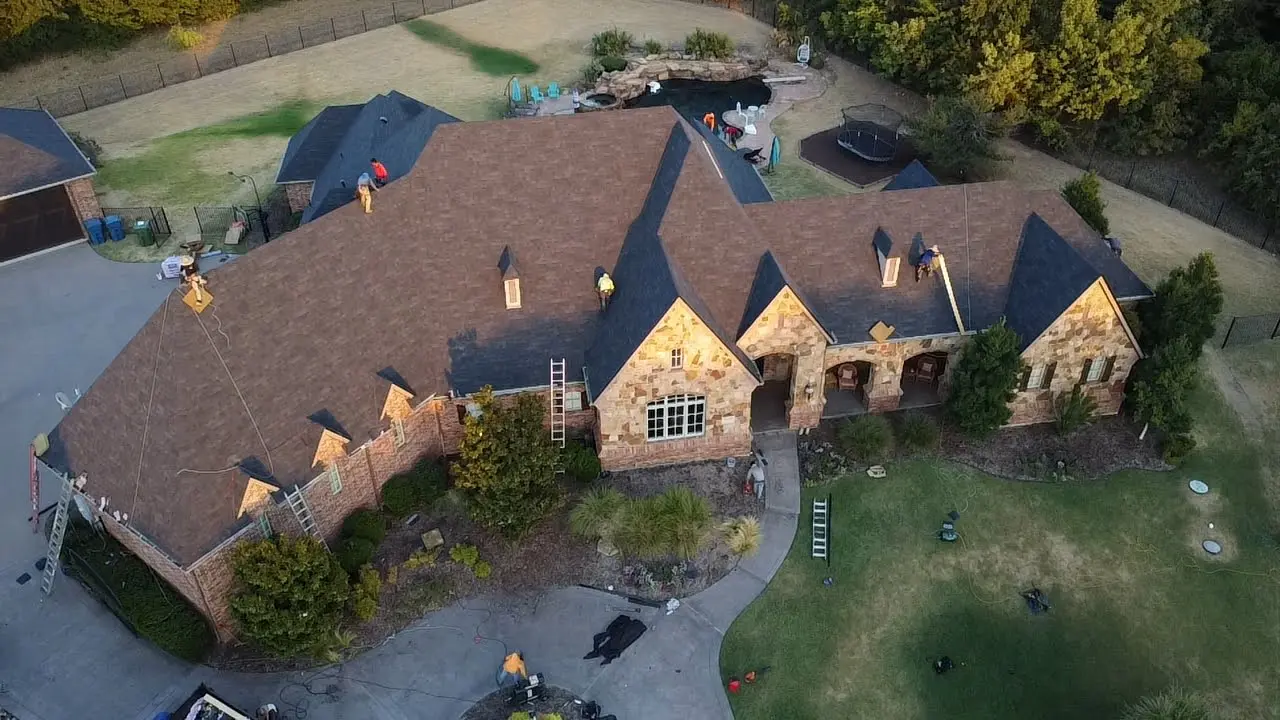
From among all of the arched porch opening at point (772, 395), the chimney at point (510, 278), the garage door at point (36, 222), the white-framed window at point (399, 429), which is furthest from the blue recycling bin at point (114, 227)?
the arched porch opening at point (772, 395)

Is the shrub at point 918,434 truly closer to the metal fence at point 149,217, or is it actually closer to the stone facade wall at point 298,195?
the stone facade wall at point 298,195

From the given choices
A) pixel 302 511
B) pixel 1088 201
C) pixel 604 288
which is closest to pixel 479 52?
pixel 604 288

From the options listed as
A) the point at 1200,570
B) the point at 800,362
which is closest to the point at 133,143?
the point at 800,362

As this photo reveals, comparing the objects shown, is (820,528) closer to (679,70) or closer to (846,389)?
(846,389)

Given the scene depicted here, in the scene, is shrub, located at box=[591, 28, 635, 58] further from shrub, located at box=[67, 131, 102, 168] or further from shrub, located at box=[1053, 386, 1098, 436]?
shrub, located at box=[1053, 386, 1098, 436]

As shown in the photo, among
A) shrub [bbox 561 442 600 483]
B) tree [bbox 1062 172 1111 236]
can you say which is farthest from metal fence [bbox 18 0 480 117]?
tree [bbox 1062 172 1111 236]

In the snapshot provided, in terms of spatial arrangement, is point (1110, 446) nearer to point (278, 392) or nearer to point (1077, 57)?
point (1077, 57)
